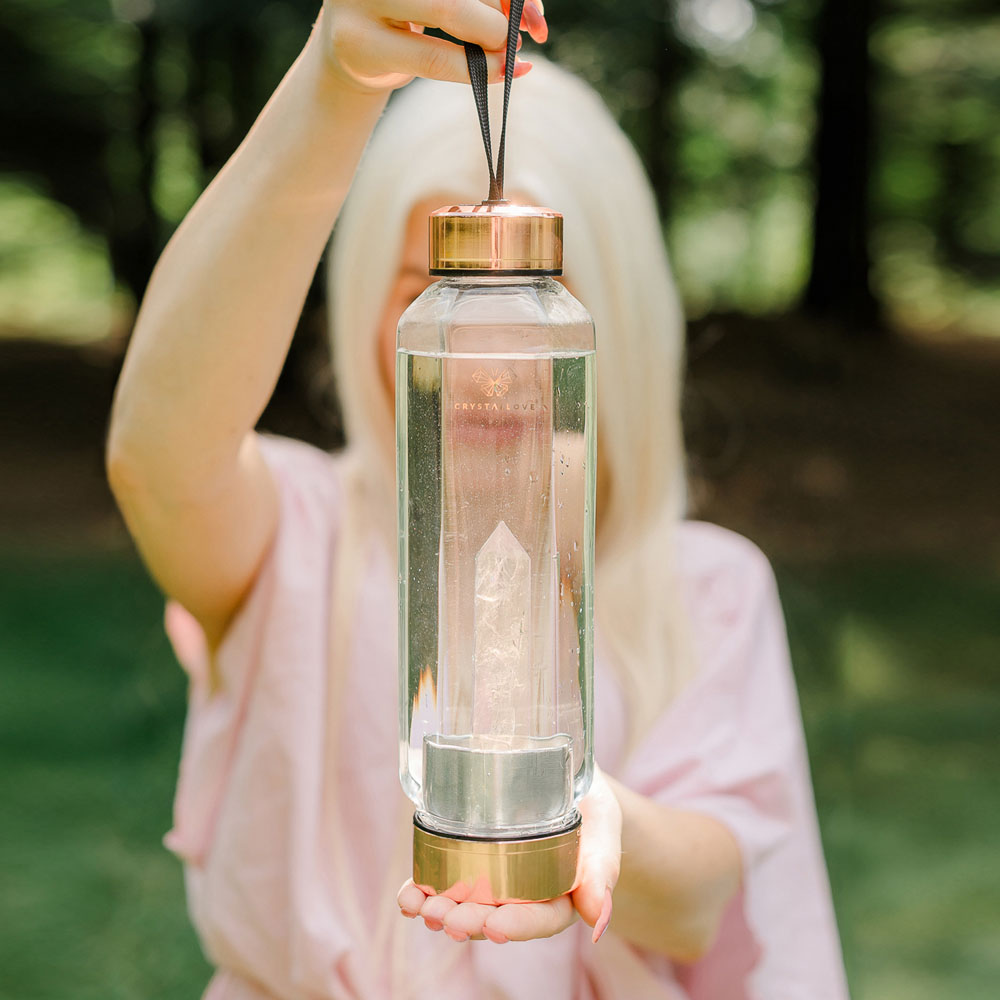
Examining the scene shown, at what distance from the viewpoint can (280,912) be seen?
49.3 inches

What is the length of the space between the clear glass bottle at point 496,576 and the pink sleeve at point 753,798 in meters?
→ 0.40

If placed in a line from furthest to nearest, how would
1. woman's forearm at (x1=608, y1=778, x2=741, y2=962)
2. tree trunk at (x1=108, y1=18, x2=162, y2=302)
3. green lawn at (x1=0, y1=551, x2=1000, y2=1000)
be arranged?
tree trunk at (x1=108, y1=18, x2=162, y2=302) < green lawn at (x1=0, y1=551, x2=1000, y2=1000) < woman's forearm at (x1=608, y1=778, x2=741, y2=962)

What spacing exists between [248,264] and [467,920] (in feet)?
1.49

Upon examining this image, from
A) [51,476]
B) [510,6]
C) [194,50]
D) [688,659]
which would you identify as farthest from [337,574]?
[51,476]

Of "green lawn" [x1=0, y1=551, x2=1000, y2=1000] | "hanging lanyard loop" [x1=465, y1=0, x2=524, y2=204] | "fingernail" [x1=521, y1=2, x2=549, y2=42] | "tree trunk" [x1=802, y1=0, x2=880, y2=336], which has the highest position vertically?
"fingernail" [x1=521, y1=2, x2=549, y2=42]

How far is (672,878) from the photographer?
1.13m

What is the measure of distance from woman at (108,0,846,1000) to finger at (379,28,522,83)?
0.40 m

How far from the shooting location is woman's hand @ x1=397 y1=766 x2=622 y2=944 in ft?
2.47

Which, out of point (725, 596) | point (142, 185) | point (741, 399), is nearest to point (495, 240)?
point (725, 596)

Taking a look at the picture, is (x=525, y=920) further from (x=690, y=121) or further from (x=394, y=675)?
(x=690, y=121)

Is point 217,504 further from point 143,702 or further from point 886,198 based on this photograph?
point 886,198

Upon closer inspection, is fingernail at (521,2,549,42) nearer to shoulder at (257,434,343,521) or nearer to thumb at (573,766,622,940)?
thumb at (573,766,622,940)

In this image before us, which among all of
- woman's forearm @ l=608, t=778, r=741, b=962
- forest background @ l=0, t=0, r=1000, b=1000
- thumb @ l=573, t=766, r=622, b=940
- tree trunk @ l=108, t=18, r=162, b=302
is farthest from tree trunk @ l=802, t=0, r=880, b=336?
thumb @ l=573, t=766, r=622, b=940

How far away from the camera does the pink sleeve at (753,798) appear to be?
1.27 metres
